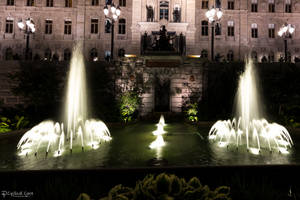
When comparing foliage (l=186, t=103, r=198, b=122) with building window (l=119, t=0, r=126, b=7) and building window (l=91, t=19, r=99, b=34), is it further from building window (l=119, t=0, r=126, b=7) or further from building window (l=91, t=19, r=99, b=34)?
building window (l=119, t=0, r=126, b=7)

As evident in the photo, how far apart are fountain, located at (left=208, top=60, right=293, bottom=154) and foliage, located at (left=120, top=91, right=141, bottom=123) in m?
6.04

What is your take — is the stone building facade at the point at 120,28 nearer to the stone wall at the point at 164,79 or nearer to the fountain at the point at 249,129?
the stone wall at the point at 164,79

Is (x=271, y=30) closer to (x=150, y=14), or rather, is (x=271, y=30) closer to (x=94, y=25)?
(x=150, y=14)

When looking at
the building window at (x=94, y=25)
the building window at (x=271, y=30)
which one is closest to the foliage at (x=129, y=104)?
the building window at (x=94, y=25)

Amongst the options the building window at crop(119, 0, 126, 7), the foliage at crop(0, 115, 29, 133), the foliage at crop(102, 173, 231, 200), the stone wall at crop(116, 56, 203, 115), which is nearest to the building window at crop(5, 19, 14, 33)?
the building window at crop(119, 0, 126, 7)

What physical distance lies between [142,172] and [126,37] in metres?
27.9

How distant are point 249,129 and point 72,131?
31.4ft

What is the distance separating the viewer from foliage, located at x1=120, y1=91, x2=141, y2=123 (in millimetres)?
14059

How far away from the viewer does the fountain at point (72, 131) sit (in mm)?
7298

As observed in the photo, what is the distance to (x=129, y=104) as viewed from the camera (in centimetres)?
1448

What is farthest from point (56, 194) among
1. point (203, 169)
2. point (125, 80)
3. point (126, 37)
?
point (126, 37)

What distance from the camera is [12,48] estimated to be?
28766mm

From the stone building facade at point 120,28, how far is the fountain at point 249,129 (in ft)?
49.7

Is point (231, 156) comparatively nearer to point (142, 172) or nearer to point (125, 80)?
point (142, 172)
